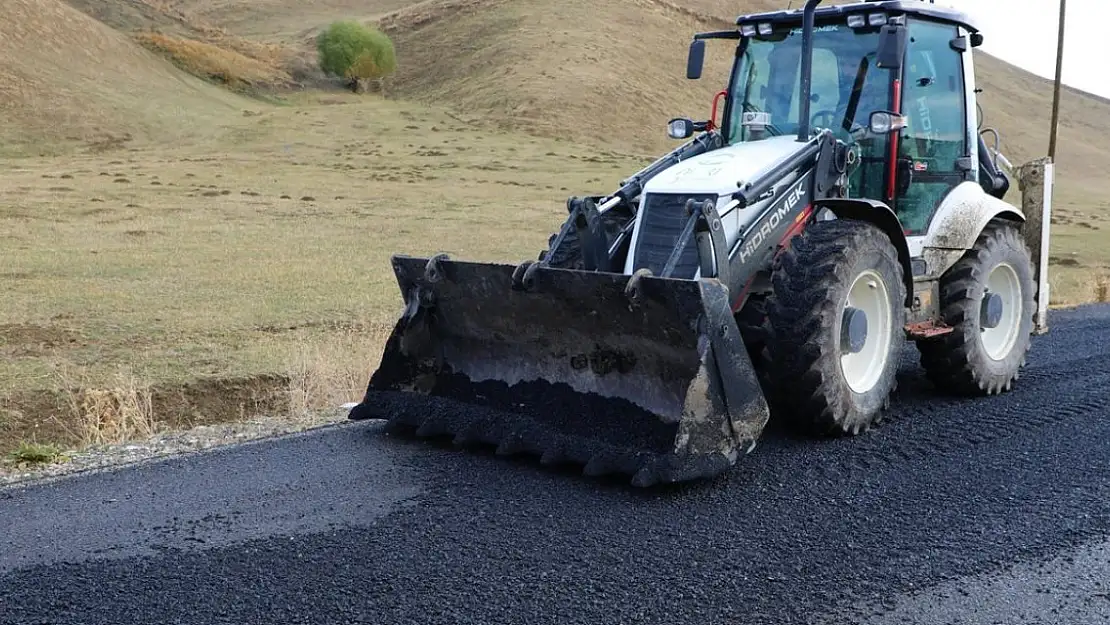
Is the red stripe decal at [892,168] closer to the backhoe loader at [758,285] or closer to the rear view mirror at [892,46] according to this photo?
the backhoe loader at [758,285]

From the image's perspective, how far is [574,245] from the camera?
7410mm

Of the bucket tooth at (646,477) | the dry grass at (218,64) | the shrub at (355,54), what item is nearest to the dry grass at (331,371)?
the bucket tooth at (646,477)

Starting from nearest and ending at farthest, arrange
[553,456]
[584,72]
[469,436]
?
[553,456] → [469,436] → [584,72]

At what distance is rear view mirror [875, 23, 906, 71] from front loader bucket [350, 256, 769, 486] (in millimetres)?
1895

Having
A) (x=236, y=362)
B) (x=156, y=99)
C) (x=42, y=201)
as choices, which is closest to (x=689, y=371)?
(x=236, y=362)

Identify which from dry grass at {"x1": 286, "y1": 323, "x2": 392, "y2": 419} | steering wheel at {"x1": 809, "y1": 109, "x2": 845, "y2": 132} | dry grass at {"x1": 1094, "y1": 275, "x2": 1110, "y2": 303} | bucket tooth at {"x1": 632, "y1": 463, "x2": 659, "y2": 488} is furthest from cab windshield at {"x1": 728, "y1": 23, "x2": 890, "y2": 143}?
dry grass at {"x1": 1094, "y1": 275, "x2": 1110, "y2": 303}

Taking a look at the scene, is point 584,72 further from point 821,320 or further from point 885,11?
point 821,320

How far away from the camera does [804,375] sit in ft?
19.8

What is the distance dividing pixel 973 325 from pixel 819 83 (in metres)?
1.92

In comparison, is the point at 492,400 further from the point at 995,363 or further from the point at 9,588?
the point at 995,363

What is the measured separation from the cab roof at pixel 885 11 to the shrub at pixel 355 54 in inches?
2388

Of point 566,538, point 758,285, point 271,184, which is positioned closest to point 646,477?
point 566,538

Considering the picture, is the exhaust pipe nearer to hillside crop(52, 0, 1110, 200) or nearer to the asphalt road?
the asphalt road

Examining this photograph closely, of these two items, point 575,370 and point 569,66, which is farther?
point 569,66
